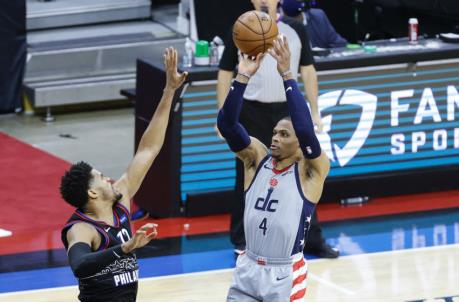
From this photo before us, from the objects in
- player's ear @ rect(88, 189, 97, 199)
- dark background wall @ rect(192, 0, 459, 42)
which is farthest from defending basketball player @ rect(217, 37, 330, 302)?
dark background wall @ rect(192, 0, 459, 42)

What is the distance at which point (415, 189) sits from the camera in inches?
446

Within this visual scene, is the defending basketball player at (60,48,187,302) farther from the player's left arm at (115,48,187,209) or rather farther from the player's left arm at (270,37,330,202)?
the player's left arm at (270,37,330,202)

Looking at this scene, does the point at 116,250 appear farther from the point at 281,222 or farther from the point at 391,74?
the point at 391,74

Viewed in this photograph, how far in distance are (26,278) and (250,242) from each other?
9.55 feet

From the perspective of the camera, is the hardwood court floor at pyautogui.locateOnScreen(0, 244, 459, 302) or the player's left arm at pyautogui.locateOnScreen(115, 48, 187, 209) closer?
the player's left arm at pyautogui.locateOnScreen(115, 48, 187, 209)

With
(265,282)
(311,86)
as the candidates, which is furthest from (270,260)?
(311,86)

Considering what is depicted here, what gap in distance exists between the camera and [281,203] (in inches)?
260

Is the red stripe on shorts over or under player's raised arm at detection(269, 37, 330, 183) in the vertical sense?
under

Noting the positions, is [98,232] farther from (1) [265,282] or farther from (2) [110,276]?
(1) [265,282]

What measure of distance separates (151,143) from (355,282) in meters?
2.95

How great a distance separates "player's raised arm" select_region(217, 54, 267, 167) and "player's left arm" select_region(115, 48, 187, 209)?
0.37 meters

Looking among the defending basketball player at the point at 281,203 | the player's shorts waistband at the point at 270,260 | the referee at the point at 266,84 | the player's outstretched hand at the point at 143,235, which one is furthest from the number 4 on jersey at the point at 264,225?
the referee at the point at 266,84

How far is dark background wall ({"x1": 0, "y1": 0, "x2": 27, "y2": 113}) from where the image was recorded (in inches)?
561

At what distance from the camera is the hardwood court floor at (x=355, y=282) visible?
859 cm
